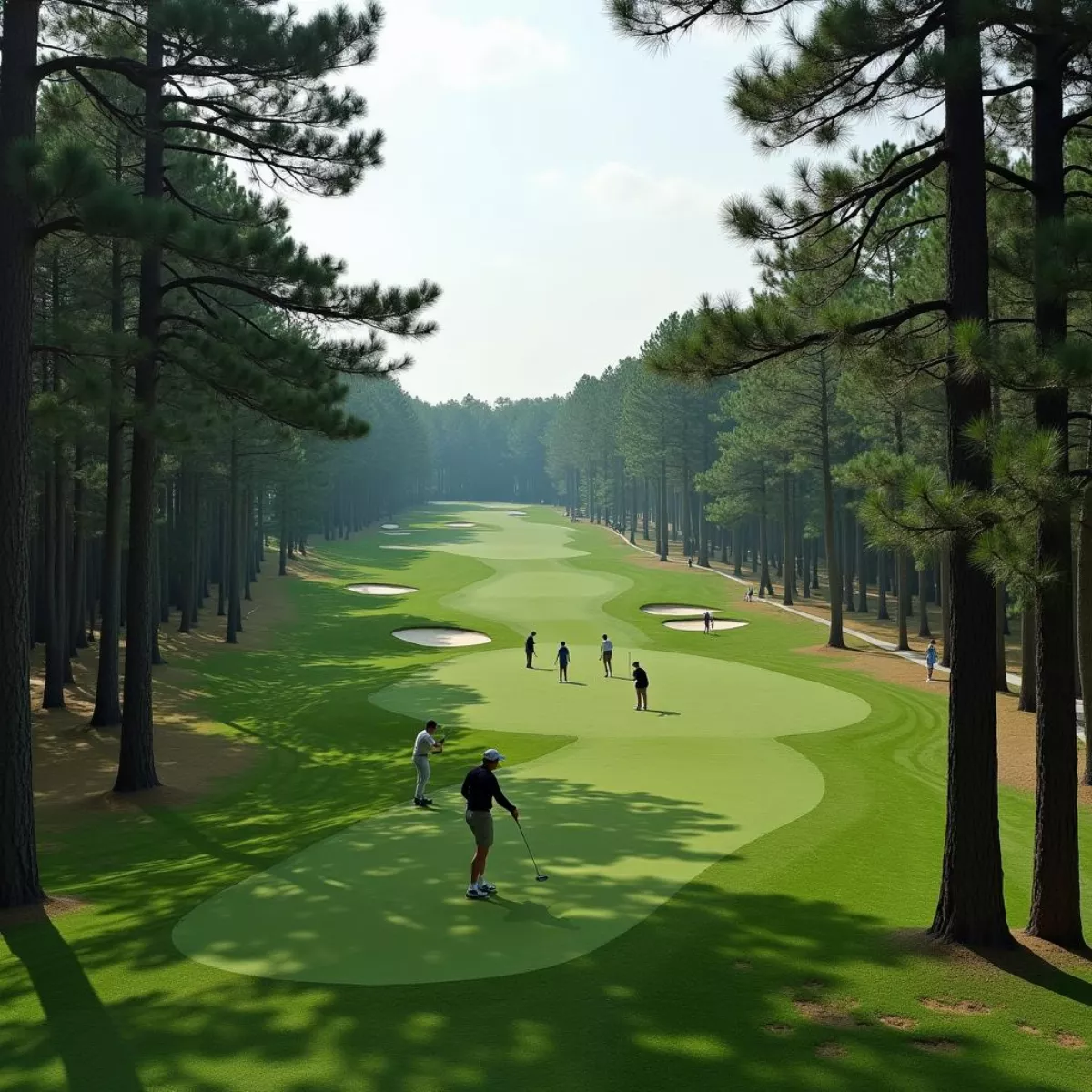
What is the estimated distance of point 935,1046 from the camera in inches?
299

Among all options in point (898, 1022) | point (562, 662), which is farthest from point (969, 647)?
point (562, 662)

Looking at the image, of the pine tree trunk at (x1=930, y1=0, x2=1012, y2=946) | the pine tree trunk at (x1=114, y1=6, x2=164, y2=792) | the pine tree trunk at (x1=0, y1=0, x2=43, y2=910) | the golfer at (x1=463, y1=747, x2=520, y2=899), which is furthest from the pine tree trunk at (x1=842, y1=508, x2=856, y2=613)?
the pine tree trunk at (x1=0, y1=0, x2=43, y2=910)

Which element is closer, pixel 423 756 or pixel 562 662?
pixel 423 756

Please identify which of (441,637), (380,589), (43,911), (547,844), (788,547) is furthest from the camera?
(380,589)

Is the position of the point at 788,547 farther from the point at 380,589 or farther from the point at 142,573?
the point at 142,573

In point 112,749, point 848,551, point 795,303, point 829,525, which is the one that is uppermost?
point 795,303

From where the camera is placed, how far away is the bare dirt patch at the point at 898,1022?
7.92 m

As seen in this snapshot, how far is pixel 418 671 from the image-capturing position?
109 ft

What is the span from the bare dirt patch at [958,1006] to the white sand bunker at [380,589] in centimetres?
4912

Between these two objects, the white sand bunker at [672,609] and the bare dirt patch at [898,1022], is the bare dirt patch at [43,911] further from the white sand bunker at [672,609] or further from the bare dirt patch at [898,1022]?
the white sand bunker at [672,609]

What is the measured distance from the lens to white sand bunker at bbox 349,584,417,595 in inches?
2249

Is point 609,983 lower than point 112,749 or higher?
higher

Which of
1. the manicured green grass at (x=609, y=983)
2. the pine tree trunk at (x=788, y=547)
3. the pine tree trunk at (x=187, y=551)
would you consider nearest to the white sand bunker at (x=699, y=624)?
the pine tree trunk at (x=788, y=547)

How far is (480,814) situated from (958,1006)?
17.0 ft
